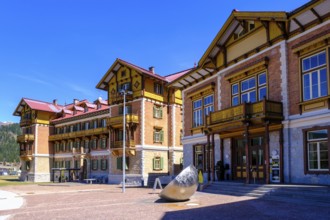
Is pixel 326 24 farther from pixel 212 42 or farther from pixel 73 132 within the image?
pixel 73 132

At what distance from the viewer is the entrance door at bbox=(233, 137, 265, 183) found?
75.6 ft

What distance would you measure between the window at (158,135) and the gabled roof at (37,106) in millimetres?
25303

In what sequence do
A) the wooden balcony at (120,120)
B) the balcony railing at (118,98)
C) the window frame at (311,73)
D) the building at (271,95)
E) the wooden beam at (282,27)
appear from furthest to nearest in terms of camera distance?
the balcony railing at (118,98), the wooden balcony at (120,120), the wooden beam at (282,27), the building at (271,95), the window frame at (311,73)

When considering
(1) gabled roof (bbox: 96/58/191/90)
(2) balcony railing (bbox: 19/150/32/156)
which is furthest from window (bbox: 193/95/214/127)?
(2) balcony railing (bbox: 19/150/32/156)

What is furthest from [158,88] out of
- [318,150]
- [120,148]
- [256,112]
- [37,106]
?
[37,106]

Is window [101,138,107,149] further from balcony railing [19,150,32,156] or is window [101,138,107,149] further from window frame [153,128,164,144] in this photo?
balcony railing [19,150,32,156]

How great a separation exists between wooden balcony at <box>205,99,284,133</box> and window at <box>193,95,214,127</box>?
15.6ft

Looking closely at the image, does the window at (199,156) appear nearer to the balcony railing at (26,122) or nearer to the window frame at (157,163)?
the window frame at (157,163)

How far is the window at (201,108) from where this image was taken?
28578 mm

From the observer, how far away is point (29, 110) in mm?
59969

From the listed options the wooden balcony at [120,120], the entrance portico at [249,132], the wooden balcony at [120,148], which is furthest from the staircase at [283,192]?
the wooden balcony at [120,120]

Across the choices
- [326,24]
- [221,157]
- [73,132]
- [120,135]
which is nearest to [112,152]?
[120,135]

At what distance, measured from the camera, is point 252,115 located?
2112 centimetres

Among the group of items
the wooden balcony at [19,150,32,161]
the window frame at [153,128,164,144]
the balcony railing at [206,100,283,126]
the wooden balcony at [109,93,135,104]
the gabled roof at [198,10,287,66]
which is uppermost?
the gabled roof at [198,10,287,66]
